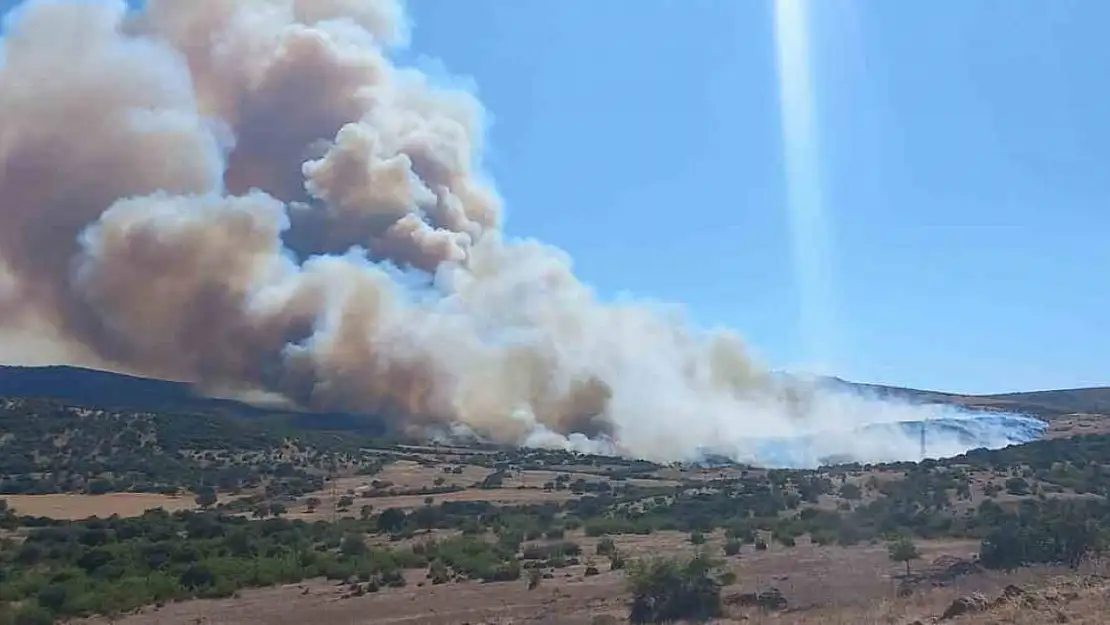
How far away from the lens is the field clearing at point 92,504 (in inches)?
1720

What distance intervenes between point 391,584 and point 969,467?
31807mm

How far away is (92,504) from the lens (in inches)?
1875

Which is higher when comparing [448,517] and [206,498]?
[206,498]

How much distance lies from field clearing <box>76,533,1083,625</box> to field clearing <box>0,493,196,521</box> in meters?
21.3

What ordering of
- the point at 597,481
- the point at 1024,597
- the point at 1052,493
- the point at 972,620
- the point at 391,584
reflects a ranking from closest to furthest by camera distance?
the point at 972,620 < the point at 1024,597 < the point at 391,584 < the point at 1052,493 < the point at 597,481

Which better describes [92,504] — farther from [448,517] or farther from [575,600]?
[575,600]

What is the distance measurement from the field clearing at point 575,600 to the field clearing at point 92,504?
21.3 meters

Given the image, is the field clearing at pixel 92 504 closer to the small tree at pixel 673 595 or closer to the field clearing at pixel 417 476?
the field clearing at pixel 417 476

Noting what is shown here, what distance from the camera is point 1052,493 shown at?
39438mm

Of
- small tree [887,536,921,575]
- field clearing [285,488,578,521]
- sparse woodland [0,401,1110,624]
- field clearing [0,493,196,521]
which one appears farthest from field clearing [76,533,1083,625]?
field clearing [0,493,196,521]

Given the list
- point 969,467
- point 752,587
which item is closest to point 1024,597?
point 752,587

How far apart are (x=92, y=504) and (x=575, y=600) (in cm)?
3324

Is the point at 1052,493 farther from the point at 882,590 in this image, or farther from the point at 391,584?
the point at 391,584

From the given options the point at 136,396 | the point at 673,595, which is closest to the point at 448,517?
the point at 673,595
